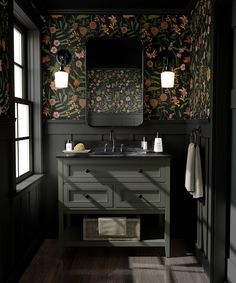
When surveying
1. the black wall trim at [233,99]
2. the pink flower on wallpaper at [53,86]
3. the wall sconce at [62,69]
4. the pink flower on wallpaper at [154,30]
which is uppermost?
the pink flower on wallpaper at [154,30]

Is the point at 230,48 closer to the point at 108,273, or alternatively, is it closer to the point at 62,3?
the point at 62,3

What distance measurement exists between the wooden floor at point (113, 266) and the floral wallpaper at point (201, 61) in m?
1.41

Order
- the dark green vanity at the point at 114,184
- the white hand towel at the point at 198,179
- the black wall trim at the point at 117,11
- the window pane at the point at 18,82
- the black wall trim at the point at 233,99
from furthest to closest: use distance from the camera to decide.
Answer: the black wall trim at the point at 117,11 < the window pane at the point at 18,82 < the dark green vanity at the point at 114,184 < the white hand towel at the point at 198,179 < the black wall trim at the point at 233,99

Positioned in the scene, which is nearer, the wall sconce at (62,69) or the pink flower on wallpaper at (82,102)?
the wall sconce at (62,69)

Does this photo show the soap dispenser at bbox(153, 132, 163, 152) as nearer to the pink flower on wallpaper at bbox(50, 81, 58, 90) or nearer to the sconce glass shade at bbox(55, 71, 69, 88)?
the sconce glass shade at bbox(55, 71, 69, 88)

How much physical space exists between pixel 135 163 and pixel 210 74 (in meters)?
1.10

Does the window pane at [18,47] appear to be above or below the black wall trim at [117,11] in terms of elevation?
below

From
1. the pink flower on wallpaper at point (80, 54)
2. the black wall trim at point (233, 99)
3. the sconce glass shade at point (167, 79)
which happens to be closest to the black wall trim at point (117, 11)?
the pink flower on wallpaper at point (80, 54)

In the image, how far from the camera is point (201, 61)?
3.57 metres

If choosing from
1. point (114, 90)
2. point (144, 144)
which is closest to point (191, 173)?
point (144, 144)

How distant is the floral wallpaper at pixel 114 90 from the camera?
412 centimetres

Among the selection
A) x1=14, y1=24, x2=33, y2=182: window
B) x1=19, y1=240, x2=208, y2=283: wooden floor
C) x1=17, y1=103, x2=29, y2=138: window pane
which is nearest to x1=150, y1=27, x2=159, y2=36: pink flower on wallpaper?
x1=14, y1=24, x2=33, y2=182: window

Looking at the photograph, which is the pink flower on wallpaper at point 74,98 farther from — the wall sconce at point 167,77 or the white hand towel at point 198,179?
the white hand towel at point 198,179

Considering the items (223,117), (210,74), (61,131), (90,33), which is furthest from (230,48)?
(61,131)
